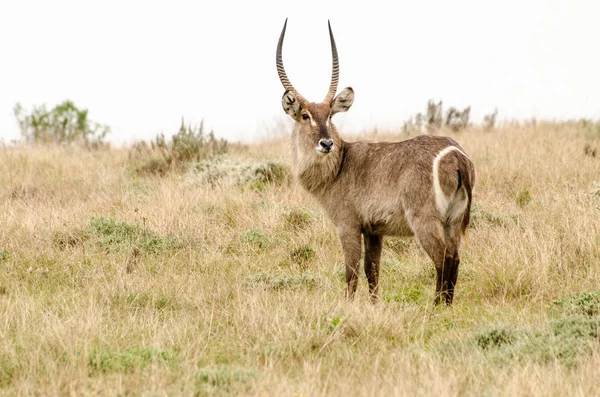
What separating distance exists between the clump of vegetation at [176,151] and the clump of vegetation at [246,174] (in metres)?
0.98

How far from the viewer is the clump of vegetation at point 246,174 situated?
1066 centimetres

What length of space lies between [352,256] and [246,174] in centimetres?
488

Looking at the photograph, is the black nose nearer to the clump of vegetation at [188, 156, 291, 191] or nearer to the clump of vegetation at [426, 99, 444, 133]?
the clump of vegetation at [188, 156, 291, 191]

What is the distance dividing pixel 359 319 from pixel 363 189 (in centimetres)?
159

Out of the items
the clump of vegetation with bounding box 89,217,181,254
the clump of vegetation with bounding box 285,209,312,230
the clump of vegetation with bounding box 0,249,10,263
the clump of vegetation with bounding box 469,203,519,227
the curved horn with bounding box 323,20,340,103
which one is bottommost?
the clump of vegetation with bounding box 0,249,10,263

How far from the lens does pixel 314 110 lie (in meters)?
6.66

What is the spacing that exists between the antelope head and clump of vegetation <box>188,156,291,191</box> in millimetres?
3564

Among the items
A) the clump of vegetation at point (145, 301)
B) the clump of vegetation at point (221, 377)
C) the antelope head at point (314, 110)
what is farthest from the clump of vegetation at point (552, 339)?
the clump of vegetation at point (145, 301)

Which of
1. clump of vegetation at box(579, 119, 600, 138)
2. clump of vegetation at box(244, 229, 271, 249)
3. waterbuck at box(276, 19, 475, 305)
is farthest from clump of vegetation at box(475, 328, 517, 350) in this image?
clump of vegetation at box(579, 119, 600, 138)

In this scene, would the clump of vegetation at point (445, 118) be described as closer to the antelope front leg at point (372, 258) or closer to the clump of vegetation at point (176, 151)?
the clump of vegetation at point (176, 151)

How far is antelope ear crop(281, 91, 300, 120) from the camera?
6.70m

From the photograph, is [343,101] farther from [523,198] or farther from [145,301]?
[523,198]

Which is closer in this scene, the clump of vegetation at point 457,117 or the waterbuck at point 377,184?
the waterbuck at point 377,184

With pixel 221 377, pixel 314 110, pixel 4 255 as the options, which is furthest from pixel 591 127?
pixel 221 377
